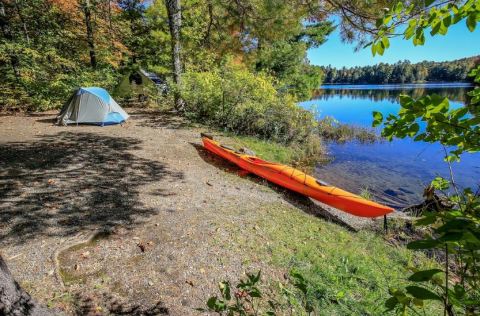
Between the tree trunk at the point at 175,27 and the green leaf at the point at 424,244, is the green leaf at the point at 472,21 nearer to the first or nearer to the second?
the green leaf at the point at 424,244

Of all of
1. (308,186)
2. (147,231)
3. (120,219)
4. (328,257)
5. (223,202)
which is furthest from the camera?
(308,186)

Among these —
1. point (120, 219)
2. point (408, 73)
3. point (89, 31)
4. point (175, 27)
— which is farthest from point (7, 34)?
point (408, 73)

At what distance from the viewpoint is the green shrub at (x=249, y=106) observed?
436 inches

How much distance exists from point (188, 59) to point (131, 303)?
543 inches

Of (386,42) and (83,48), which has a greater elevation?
(83,48)

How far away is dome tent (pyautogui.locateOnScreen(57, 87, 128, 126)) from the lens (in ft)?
34.8

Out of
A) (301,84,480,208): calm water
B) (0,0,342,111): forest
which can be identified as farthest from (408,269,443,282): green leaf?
(301,84,480,208): calm water

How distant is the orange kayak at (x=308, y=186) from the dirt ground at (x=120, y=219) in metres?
0.29

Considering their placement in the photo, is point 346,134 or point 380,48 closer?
point 380,48

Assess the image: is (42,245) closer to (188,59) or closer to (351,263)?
(351,263)

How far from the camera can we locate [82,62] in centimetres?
1529

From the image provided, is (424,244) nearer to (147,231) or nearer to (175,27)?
(147,231)

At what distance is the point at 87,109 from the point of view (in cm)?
1073

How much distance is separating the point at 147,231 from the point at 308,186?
375 centimetres
